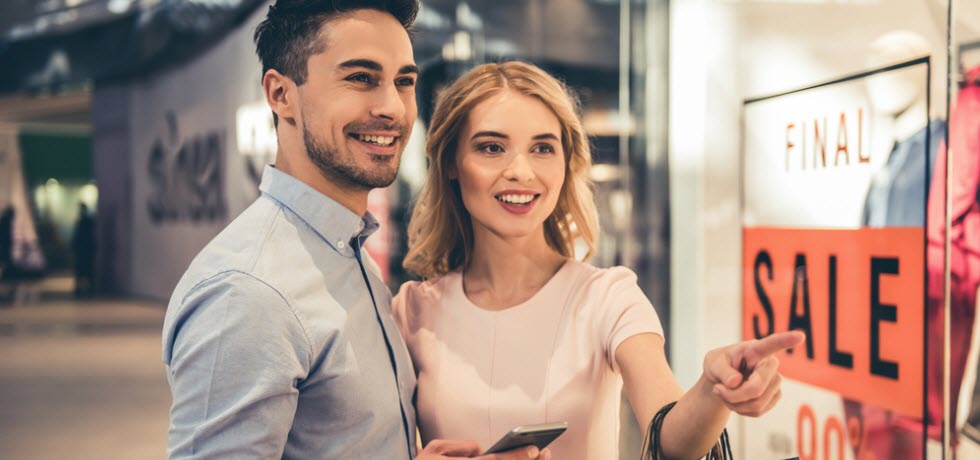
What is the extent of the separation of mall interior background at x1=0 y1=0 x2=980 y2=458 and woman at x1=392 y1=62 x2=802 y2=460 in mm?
1183

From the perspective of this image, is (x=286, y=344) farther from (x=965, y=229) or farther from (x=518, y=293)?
(x=965, y=229)

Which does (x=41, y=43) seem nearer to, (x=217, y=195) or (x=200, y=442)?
(x=217, y=195)

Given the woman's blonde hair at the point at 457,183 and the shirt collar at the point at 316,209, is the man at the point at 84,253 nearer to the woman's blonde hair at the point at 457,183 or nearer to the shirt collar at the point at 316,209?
the woman's blonde hair at the point at 457,183

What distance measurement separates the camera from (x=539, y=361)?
181 cm

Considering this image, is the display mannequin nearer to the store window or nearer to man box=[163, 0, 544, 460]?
the store window

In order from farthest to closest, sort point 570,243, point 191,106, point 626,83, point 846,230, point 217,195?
point 191,106 → point 217,195 → point 626,83 → point 846,230 → point 570,243

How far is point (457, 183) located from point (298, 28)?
0.64 m

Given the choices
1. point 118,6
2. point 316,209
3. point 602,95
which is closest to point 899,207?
point 316,209

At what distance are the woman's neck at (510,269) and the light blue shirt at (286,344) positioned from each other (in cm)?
35

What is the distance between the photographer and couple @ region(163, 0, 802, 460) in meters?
1.33

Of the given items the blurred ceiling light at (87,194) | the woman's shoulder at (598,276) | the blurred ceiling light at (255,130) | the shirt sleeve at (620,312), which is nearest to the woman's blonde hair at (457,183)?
the woman's shoulder at (598,276)

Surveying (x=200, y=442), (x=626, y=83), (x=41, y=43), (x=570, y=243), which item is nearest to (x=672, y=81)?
(x=626, y=83)

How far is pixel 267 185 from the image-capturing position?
1.57 meters

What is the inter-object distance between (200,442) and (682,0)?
12.8ft
